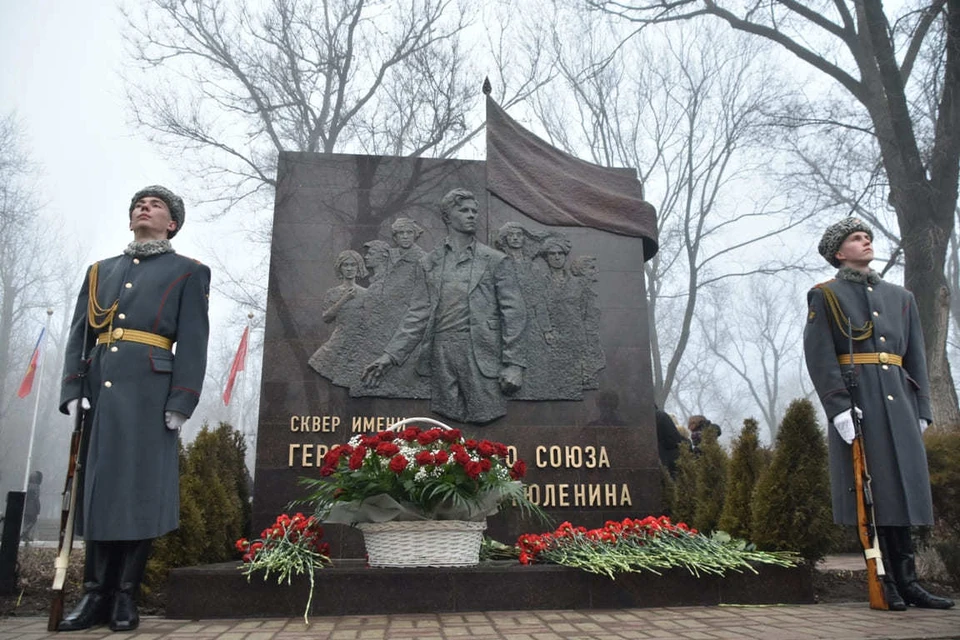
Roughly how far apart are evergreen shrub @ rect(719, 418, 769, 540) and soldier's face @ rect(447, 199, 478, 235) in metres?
2.98

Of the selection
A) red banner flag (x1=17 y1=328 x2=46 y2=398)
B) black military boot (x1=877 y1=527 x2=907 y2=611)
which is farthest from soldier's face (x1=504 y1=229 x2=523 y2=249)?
red banner flag (x1=17 y1=328 x2=46 y2=398)

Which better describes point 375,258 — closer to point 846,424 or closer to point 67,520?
point 67,520

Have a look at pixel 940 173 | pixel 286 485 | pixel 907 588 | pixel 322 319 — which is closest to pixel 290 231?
pixel 322 319

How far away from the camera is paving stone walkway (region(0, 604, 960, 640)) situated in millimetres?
3610

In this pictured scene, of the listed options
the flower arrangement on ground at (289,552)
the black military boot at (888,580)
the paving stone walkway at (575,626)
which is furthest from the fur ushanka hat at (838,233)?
the flower arrangement on ground at (289,552)

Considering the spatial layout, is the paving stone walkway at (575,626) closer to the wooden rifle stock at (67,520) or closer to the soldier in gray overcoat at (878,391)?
the wooden rifle stock at (67,520)

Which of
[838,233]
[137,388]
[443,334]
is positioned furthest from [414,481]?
[838,233]

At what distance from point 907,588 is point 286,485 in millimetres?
4629

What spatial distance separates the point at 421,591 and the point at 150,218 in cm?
279

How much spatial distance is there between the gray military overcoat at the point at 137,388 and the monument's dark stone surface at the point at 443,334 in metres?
2.19

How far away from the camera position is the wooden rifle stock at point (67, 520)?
3.88 m

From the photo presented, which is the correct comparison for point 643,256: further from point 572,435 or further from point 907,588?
point 907,588

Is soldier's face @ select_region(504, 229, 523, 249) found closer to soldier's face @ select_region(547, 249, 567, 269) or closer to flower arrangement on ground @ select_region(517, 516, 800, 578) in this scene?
soldier's face @ select_region(547, 249, 567, 269)

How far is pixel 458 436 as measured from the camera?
4.86m
